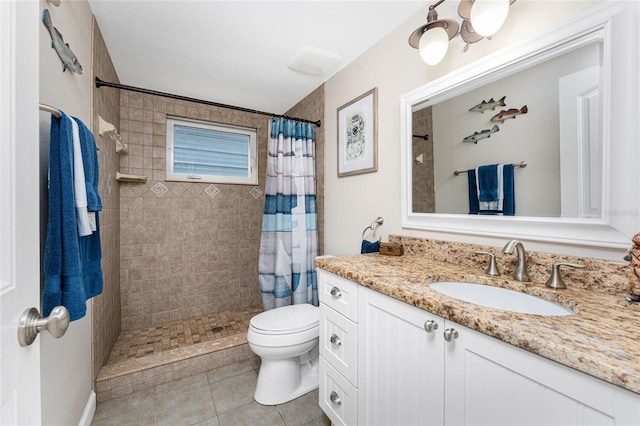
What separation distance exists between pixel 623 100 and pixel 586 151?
0.17 meters

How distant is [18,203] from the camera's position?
48cm

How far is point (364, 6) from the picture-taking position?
4.83 ft

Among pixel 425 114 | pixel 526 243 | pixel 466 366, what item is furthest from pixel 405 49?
pixel 466 366

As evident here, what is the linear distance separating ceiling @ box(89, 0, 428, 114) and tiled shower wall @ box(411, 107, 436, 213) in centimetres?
48

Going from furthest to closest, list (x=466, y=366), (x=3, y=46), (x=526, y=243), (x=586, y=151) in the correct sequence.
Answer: (x=526, y=243), (x=586, y=151), (x=466, y=366), (x=3, y=46)

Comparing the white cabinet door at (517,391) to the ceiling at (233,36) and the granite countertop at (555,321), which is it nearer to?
the granite countertop at (555,321)

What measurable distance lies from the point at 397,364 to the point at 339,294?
39cm

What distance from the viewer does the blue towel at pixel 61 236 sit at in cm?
85

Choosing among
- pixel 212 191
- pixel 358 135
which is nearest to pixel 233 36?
pixel 358 135

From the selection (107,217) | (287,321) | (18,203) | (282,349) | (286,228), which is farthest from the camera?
(286,228)

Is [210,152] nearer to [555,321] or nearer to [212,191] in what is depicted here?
[212,191]

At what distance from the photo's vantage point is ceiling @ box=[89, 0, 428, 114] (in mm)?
1482

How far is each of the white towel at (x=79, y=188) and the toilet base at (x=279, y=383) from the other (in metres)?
1.22

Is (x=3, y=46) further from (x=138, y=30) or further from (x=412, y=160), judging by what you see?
(x=138, y=30)
